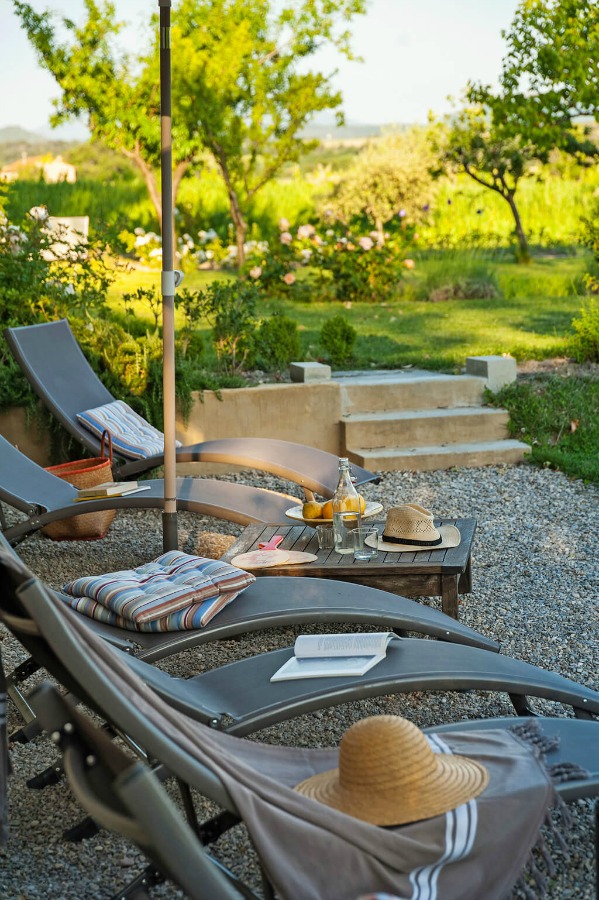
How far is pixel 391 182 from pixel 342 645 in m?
13.6

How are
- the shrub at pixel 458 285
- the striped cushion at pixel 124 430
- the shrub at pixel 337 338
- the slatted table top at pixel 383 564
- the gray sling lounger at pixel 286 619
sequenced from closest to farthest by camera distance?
the gray sling lounger at pixel 286 619
the slatted table top at pixel 383 564
the striped cushion at pixel 124 430
the shrub at pixel 337 338
the shrub at pixel 458 285

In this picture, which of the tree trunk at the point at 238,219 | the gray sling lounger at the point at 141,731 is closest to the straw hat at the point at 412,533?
the gray sling lounger at the point at 141,731

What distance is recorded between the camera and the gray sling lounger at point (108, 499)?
177 inches

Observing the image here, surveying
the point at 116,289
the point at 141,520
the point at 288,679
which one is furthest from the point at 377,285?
the point at 288,679

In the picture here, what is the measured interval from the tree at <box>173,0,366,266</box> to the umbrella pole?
434 inches

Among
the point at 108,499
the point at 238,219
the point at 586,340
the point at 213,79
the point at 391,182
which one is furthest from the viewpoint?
→ the point at 391,182

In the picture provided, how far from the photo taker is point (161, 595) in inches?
121

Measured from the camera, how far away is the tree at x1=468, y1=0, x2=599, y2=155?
39.1ft

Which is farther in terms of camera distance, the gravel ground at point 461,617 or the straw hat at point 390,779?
the gravel ground at point 461,617

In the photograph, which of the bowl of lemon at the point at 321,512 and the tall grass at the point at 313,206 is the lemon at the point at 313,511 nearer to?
the bowl of lemon at the point at 321,512

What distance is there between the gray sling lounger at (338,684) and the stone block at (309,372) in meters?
4.35

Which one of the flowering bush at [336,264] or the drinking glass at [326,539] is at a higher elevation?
the flowering bush at [336,264]

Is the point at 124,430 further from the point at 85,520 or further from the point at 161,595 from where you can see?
the point at 161,595

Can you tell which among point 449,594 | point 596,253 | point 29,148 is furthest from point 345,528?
point 29,148
